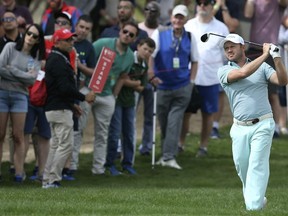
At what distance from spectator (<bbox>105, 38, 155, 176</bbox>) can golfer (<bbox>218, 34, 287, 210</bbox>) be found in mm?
4972

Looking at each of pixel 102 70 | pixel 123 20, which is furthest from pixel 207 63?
pixel 102 70

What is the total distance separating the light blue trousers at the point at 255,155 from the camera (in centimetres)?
1169

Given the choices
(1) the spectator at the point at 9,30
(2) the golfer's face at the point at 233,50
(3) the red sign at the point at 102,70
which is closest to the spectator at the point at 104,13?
(3) the red sign at the point at 102,70

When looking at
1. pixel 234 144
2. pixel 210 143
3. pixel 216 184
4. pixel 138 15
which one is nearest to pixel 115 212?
pixel 234 144

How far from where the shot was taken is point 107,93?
16562mm

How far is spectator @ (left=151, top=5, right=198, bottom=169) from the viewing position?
17.6m

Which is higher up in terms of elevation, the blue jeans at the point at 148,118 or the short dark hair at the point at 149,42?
the short dark hair at the point at 149,42

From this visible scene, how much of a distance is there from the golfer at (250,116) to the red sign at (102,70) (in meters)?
4.26

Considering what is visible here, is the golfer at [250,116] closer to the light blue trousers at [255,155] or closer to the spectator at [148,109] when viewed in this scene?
the light blue trousers at [255,155]

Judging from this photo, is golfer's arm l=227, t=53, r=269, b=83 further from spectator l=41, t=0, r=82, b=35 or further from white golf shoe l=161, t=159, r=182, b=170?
spectator l=41, t=0, r=82, b=35

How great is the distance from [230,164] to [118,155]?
187 centimetres

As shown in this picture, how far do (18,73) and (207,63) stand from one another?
15.5ft

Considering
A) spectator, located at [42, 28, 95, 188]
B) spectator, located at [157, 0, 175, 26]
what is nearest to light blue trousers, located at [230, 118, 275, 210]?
spectator, located at [42, 28, 95, 188]

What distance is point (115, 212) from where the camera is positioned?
11.5 m
